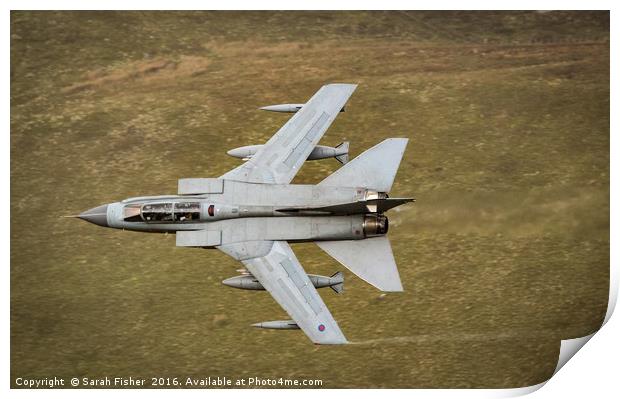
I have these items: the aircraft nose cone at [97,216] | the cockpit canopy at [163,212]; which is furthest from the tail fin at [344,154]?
the aircraft nose cone at [97,216]

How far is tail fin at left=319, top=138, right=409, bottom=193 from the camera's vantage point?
39.1 meters

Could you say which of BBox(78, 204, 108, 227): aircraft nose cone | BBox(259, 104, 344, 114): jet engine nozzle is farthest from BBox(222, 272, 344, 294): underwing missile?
BBox(259, 104, 344, 114): jet engine nozzle

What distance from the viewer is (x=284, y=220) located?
38.7 metres

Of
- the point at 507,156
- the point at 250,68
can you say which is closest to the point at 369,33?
the point at 250,68

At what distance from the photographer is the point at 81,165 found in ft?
144

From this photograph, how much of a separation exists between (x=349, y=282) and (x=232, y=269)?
196 inches

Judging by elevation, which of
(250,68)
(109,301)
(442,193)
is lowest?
(109,301)

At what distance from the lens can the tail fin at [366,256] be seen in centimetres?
3869

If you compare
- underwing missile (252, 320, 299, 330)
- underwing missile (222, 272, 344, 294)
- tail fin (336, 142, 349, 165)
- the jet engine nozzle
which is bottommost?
underwing missile (252, 320, 299, 330)

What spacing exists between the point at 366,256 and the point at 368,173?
3270mm

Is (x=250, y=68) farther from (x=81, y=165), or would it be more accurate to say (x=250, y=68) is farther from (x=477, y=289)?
(x=477, y=289)

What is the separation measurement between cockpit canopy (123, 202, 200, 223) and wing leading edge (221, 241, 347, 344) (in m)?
2.77

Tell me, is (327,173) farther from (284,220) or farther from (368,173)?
(284,220)

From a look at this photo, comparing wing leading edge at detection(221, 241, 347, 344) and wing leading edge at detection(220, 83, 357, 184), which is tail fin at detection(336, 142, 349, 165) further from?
wing leading edge at detection(221, 241, 347, 344)
